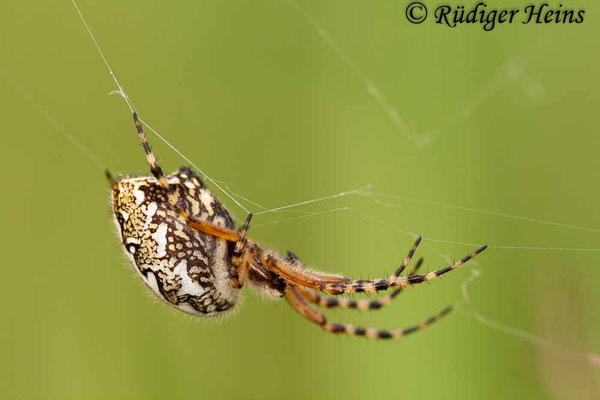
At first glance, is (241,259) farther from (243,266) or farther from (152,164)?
(152,164)

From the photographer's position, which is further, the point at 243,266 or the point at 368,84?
the point at 368,84

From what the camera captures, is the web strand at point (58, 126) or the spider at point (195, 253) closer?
the spider at point (195, 253)

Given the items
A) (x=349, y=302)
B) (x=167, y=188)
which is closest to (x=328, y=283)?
(x=349, y=302)

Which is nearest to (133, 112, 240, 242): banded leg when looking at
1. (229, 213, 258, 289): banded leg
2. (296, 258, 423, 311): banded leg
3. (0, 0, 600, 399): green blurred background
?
(229, 213, 258, 289): banded leg

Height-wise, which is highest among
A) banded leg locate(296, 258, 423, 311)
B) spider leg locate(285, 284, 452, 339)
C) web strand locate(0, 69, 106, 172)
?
web strand locate(0, 69, 106, 172)

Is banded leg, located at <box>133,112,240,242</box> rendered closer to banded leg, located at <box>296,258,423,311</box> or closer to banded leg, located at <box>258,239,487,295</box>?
banded leg, located at <box>258,239,487,295</box>

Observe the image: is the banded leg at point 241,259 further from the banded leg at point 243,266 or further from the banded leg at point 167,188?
the banded leg at point 167,188

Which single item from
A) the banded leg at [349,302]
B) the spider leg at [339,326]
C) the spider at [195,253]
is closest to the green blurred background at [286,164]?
the spider leg at [339,326]

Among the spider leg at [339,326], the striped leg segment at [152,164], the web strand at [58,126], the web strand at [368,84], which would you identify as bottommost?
the striped leg segment at [152,164]

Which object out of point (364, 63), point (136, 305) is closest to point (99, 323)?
point (136, 305)
